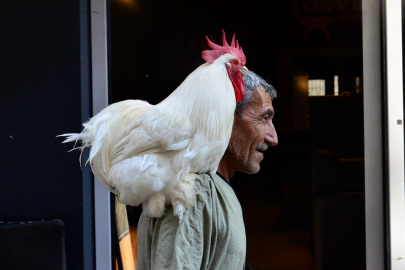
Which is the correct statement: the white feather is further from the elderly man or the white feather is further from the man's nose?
the man's nose

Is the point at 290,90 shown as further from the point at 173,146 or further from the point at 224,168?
the point at 173,146

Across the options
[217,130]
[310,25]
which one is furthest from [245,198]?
[217,130]

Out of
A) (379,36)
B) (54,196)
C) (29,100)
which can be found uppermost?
(379,36)

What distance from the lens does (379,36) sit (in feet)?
6.20

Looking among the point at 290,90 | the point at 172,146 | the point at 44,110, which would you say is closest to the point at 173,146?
the point at 172,146

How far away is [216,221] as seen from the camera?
3.24ft

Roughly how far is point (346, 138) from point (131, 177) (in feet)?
7.55

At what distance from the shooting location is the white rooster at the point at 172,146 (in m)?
0.97

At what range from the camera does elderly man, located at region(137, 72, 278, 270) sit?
946 millimetres

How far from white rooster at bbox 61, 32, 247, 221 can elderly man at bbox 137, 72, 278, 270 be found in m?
0.04

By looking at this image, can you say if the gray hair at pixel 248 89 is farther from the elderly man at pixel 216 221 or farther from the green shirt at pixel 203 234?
the green shirt at pixel 203 234

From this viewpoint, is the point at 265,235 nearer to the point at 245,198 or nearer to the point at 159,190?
the point at 245,198

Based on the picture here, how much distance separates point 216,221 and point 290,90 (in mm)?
4915

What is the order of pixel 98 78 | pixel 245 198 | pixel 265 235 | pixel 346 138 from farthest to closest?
pixel 245 198
pixel 265 235
pixel 346 138
pixel 98 78
